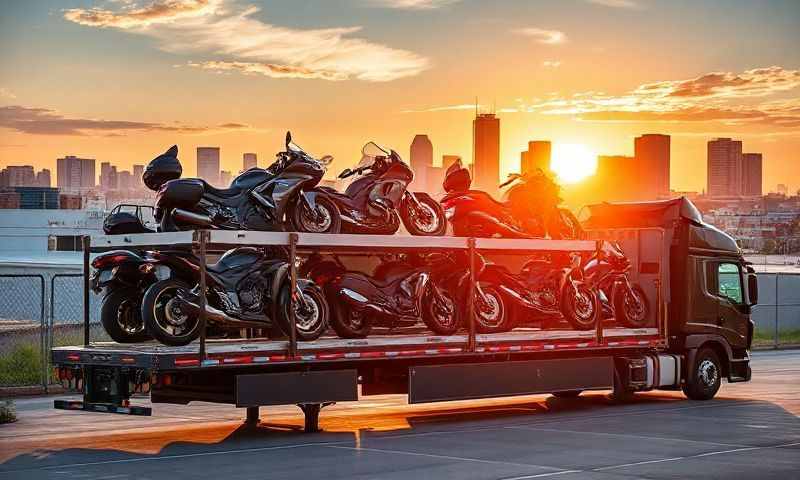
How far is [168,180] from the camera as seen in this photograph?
16.1 meters

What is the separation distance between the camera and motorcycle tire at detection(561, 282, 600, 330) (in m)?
19.2

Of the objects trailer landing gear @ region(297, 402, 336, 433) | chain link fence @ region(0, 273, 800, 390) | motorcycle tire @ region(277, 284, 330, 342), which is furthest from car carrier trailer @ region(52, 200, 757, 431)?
chain link fence @ region(0, 273, 800, 390)

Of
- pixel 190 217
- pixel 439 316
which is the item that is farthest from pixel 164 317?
pixel 439 316

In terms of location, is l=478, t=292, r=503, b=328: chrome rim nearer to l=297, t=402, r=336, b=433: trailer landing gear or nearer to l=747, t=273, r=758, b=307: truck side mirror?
l=297, t=402, r=336, b=433: trailer landing gear

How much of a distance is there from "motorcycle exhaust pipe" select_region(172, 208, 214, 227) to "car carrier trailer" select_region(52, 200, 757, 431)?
44 cm

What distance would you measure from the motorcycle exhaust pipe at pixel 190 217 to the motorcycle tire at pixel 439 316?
11.3ft

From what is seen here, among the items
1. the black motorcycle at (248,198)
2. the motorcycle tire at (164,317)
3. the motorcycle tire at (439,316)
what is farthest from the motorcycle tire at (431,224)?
the motorcycle tire at (164,317)

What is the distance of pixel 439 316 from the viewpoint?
1739 centimetres

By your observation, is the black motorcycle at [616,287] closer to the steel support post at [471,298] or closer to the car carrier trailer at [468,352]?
the car carrier trailer at [468,352]

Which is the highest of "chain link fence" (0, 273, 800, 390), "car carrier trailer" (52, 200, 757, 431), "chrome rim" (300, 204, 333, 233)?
"chrome rim" (300, 204, 333, 233)

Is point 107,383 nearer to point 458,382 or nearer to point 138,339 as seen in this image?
point 138,339

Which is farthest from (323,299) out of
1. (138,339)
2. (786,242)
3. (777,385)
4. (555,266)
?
(786,242)

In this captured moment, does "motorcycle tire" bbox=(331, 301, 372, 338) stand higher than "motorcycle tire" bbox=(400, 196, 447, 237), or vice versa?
"motorcycle tire" bbox=(400, 196, 447, 237)

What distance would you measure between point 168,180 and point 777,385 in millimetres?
13802
